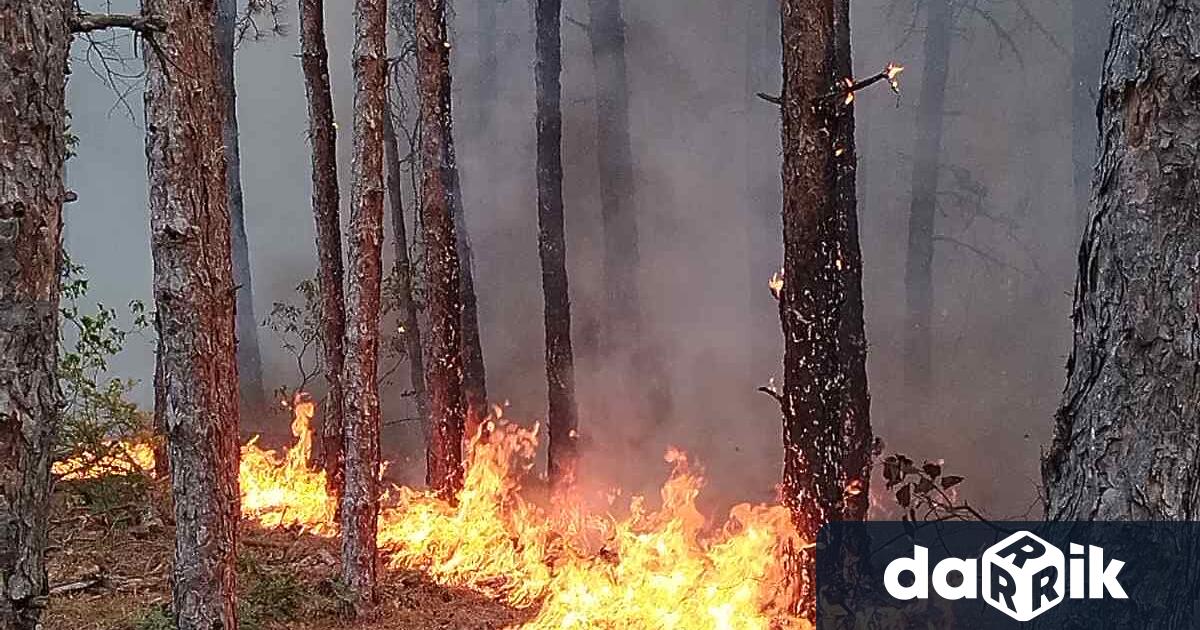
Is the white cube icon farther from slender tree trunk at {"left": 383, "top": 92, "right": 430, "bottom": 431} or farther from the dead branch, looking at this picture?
slender tree trunk at {"left": 383, "top": 92, "right": 430, "bottom": 431}

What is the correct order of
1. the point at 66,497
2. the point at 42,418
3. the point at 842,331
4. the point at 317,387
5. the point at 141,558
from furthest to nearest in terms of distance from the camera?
1. the point at 317,387
2. the point at 66,497
3. the point at 141,558
4. the point at 842,331
5. the point at 42,418

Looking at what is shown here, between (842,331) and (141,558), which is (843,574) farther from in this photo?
(141,558)

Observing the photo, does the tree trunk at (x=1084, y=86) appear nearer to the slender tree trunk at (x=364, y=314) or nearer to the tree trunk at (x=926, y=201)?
the tree trunk at (x=926, y=201)

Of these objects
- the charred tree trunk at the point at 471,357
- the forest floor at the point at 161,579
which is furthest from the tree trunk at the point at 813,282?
the charred tree trunk at the point at 471,357

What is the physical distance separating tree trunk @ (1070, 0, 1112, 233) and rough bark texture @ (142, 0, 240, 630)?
7584mm

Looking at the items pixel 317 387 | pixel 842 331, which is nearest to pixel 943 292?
pixel 842 331

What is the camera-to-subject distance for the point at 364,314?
19.7 feet

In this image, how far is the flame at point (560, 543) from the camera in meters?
5.50

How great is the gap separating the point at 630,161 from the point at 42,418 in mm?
8645

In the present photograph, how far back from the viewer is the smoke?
9031mm

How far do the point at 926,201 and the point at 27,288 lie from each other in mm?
8715

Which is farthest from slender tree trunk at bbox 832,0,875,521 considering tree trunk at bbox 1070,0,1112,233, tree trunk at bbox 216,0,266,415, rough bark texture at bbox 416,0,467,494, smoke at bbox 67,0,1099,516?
tree trunk at bbox 216,0,266,415

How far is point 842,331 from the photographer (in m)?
5.04

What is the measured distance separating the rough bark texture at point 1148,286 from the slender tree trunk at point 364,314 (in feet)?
14.2
